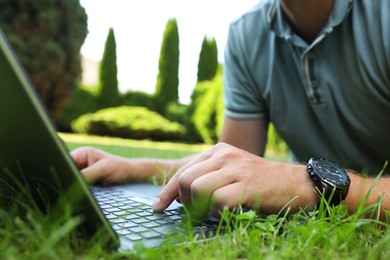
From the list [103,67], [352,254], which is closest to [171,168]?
[352,254]

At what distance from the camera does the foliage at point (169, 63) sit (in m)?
20.0

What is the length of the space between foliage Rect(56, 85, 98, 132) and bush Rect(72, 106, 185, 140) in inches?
30.8

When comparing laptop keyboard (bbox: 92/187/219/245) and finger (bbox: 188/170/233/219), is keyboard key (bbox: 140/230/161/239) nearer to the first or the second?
laptop keyboard (bbox: 92/187/219/245)

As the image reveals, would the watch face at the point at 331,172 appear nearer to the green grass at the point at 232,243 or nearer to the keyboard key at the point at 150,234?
the green grass at the point at 232,243

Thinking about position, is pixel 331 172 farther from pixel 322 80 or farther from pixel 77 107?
pixel 77 107

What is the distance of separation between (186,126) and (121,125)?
3.22 metres

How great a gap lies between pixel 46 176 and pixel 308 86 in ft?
4.45

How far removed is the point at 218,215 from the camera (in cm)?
84

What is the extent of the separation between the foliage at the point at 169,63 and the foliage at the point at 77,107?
3594mm

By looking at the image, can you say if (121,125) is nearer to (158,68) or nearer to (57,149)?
(158,68)

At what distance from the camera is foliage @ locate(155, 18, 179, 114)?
2002 cm

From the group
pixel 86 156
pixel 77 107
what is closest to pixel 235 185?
pixel 86 156

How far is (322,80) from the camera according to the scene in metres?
1.70

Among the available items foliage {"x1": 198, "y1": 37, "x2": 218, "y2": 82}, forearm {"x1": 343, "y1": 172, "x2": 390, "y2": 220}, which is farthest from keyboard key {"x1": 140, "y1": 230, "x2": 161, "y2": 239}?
foliage {"x1": 198, "y1": 37, "x2": 218, "y2": 82}
